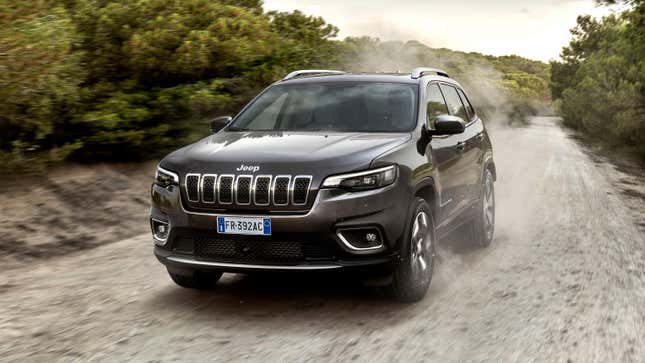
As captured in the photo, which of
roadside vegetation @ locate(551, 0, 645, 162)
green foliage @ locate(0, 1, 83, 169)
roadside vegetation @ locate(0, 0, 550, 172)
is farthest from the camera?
roadside vegetation @ locate(551, 0, 645, 162)

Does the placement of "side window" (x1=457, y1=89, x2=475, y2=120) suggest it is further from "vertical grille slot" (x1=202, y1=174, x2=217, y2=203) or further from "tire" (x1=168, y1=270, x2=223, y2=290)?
"vertical grille slot" (x1=202, y1=174, x2=217, y2=203)

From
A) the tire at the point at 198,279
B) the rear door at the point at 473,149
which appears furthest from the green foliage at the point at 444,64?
the tire at the point at 198,279

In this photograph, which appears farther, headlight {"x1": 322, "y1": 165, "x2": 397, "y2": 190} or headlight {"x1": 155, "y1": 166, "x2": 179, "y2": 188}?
headlight {"x1": 155, "y1": 166, "x2": 179, "y2": 188}

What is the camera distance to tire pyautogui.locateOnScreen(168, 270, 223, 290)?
244 inches

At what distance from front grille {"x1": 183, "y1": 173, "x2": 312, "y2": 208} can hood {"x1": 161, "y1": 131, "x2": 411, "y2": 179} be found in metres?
0.05

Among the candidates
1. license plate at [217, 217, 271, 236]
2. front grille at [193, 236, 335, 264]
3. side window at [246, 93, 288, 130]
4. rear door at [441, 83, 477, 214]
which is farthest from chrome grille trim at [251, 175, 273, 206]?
rear door at [441, 83, 477, 214]

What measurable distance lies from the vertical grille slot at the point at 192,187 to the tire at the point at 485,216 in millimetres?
3599

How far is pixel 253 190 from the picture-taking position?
17.3ft

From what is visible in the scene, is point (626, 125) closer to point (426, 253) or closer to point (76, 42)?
point (76, 42)

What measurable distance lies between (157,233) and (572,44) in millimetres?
76125

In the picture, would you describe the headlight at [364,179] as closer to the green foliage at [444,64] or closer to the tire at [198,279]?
the tire at [198,279]

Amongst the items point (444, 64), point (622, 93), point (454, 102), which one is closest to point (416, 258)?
point (454, 102)

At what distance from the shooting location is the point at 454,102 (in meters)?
7.98

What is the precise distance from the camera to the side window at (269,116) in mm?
6795
